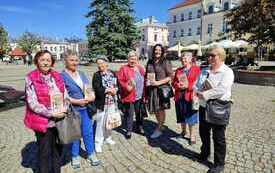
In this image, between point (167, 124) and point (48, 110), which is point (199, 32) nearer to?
point (167, 124)

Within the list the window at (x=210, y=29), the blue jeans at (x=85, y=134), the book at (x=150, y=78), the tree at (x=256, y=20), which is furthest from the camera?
the window at (x=210, y=29)

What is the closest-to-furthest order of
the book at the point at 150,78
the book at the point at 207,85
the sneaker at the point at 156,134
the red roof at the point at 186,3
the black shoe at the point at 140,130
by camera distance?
the book at the point at 207,85
the book at the point at 150,78
the sneaker at the point at 156,134
the black shoe at the point at 140,130
the red roof at the point at 186,3

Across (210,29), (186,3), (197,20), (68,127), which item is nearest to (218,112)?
(68,127)

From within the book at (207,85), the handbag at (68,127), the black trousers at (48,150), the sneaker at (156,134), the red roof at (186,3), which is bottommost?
the sneaker at (156,134)

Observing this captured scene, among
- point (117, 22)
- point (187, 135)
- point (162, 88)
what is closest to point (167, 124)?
point (187, 135)

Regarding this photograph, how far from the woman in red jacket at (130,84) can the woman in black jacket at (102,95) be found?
40 cm

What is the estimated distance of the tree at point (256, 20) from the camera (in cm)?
1428

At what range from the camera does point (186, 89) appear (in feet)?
17.4

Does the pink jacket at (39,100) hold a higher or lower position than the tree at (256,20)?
lower

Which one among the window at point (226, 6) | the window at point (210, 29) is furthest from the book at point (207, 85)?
the window at point (210, 29)

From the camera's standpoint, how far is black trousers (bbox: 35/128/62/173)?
3.60 metres

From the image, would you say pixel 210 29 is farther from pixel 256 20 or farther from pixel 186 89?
pixel 186 89

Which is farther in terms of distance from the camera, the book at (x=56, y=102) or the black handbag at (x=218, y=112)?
the black handbag at (x=218, y=112)

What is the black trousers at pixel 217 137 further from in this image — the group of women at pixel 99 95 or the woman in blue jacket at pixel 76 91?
the woman in blue jacket at pixel 76 91
